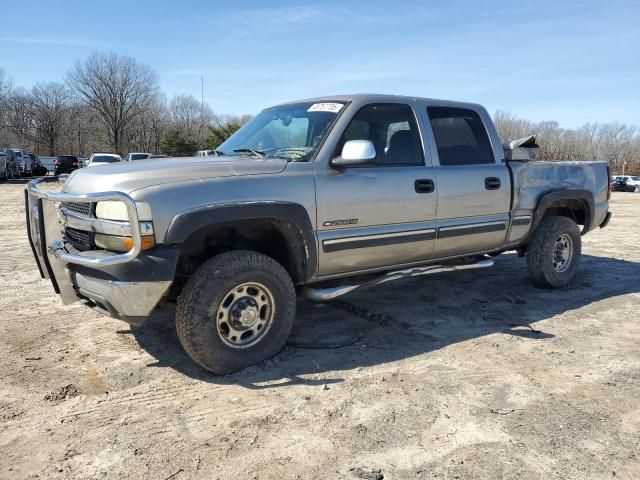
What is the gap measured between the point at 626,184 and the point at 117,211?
47865 millimetres

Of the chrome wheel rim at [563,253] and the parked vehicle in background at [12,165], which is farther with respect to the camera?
the parked vehicle in background at [12,165]

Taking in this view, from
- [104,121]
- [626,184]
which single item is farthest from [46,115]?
[626,184]

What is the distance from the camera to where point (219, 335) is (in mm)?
3404

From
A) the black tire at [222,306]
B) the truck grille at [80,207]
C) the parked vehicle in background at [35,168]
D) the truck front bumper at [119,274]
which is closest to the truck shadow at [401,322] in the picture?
the black tire at [222,306]

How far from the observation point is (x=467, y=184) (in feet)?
15.5

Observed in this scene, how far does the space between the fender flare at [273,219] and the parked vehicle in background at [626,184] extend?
46.3 m

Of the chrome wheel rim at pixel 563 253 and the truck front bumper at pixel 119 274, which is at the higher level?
the truck front bumper at pixel 119 274

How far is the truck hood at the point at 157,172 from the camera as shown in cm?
323

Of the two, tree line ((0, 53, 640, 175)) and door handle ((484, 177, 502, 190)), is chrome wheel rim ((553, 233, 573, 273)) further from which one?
tree line ((0, 53, 640, 175))

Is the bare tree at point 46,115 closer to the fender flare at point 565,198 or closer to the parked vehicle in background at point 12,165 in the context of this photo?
the parked vehicle in background at point 12,165

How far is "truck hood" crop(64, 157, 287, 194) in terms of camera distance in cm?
323

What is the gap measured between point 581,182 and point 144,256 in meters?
5.03

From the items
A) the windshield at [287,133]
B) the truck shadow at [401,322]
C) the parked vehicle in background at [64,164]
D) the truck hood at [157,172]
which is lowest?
the truck shadow at [401,322]

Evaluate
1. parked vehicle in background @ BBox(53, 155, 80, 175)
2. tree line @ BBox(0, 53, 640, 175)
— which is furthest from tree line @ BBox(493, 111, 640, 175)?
parked vehicle in background @ BBox(53, 155, 80, 175)
